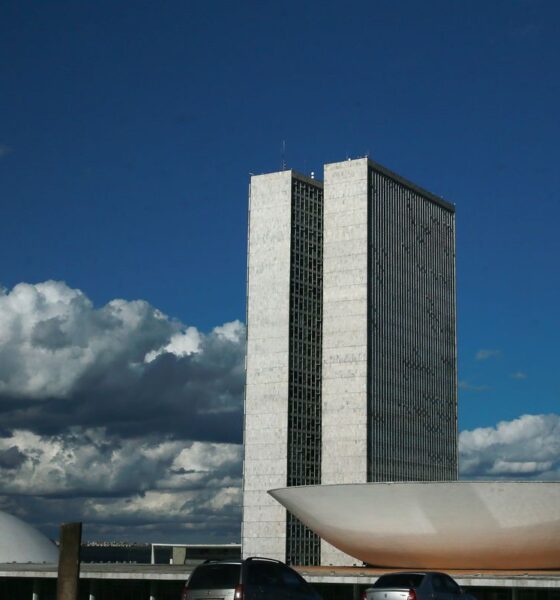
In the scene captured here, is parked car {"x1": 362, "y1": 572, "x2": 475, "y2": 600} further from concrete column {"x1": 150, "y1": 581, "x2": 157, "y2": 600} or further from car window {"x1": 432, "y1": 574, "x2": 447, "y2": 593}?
concrete column {"x1": 150, "y1": 581, "x2": 157, "y2": 600}

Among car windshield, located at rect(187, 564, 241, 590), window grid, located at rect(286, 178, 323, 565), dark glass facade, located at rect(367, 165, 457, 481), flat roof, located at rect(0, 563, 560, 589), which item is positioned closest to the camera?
car windshield, located at rect(187, 564, 241, 590)

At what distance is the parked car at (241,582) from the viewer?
26047mm

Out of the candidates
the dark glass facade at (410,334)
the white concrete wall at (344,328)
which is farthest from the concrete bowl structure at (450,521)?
the dark glass facade at (410,334)

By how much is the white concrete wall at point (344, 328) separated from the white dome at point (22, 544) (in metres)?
28.6

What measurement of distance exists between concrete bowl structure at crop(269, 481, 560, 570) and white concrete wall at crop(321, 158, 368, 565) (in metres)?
Result: 46.8

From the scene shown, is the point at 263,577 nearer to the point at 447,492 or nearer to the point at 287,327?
the point at 447,492

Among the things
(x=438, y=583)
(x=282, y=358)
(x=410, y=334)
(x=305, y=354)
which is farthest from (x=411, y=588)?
(x=410, y=334)

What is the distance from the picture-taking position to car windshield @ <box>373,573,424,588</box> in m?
32.2

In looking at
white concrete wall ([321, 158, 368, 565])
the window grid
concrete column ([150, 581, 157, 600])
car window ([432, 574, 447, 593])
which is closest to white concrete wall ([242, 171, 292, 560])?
the window grid

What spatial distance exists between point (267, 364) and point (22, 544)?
105ft

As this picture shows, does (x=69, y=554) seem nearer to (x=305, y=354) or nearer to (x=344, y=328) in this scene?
(x=344, y=328)

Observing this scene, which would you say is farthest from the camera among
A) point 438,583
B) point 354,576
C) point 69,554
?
point 354,576

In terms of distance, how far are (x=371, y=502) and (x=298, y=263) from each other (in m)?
56.5

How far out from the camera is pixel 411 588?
104 feet
